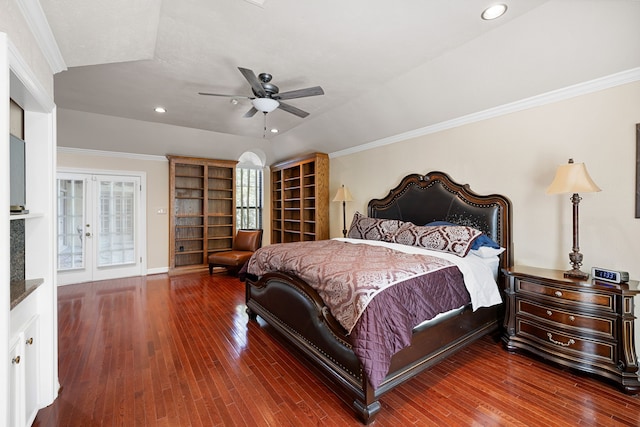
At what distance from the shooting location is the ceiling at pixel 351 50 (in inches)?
79.8

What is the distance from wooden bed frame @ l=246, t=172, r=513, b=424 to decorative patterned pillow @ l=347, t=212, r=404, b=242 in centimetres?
39

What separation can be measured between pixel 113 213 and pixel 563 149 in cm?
700

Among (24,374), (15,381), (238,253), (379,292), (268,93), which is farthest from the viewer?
(238,253)

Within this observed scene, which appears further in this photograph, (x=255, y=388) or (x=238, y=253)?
(x=238, y=253)

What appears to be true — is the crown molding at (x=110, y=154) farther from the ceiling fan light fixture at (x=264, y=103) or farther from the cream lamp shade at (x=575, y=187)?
the cream lamp shade at (x=575, y=187)

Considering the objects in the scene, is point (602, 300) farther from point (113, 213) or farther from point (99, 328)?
point (113, 213)

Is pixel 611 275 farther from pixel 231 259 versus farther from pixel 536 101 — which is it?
pixel 231 259

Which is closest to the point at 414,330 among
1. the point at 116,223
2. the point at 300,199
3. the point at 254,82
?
the point at 254,82

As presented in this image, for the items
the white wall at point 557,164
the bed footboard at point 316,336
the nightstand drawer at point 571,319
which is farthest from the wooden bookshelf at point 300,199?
the nightstand drawer at point 571,319

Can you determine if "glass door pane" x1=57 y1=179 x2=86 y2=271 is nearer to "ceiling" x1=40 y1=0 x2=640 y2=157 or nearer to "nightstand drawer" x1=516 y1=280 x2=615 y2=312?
"ceiling" x1=40 y1=0 x2=640 y2=157

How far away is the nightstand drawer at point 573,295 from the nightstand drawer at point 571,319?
0.33 ft

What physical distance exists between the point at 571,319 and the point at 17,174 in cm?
402

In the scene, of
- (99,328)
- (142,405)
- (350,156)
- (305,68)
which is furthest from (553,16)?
(99,328)

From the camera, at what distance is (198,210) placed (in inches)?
250
